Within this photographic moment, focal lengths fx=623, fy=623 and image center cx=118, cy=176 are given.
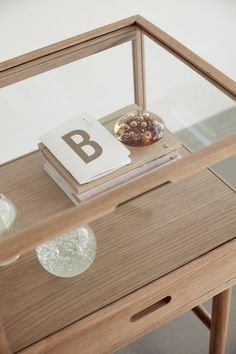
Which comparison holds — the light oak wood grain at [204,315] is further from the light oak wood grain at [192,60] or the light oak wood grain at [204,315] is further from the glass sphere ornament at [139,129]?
Answer: the light oak wood grain at [192,60]

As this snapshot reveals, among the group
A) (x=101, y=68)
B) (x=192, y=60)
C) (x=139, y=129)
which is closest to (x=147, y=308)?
(x=139, y=129)

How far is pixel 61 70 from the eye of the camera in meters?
1.27

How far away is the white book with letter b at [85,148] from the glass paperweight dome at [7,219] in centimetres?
13

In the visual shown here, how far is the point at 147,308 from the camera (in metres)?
1.08

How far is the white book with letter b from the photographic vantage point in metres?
1.12

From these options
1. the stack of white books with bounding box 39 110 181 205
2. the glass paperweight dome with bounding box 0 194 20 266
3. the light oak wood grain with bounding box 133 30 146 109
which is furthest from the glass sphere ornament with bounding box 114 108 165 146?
the glass paperweight dome with bounding box 0 194 20 266

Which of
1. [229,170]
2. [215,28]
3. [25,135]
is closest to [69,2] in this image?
[25,135]

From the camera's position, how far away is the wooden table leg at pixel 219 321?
121 cm

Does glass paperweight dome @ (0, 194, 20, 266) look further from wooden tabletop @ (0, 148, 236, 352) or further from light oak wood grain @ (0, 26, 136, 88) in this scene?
light oak wood grain @ (0, 26, 136, 88)

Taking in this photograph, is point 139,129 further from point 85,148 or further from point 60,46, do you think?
point 60,46

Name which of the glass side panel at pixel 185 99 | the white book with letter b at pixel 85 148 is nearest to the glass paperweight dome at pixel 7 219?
the white book with letter b at pixel 85 148

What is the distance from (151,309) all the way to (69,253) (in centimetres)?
17

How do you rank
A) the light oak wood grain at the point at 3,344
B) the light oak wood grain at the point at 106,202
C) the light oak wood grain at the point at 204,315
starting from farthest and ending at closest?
the light oak wood grain at the point at 204,315
the light oak wood grain at the point at 3,344
the light oak wood grain at the point at 106,202

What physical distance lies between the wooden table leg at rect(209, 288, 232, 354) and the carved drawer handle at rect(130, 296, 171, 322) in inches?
6.3
